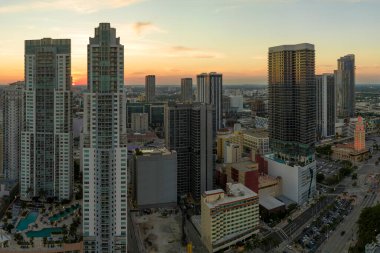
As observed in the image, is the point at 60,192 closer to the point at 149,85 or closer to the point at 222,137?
the point at 222,137

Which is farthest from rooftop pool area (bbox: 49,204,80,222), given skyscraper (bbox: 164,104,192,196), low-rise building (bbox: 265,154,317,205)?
low-rise building (bbox: 265,154,317,205)

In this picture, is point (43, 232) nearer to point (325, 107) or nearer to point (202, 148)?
point (202, 148)

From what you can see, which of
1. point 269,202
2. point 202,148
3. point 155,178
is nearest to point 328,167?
point 269,202

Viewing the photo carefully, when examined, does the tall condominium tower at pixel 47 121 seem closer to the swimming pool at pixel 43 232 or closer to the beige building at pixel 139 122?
the swimming pool at pixel 43 232

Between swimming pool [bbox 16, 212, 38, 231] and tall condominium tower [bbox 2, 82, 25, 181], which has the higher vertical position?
tall condominium tower [bbox 2, 82, 25, 181]

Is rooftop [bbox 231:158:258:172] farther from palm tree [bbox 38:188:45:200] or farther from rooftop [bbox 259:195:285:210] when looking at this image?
palm tree [bbox 38:188:45:200]

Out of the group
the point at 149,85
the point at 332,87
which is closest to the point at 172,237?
the point at 332,87
